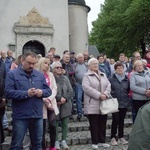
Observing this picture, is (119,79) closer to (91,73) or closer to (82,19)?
(91,73)

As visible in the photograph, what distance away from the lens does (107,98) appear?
246 inches

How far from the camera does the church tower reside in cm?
2094

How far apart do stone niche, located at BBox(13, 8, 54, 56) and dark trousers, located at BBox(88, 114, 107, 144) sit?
12.5 meters

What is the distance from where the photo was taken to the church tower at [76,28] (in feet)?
68.7

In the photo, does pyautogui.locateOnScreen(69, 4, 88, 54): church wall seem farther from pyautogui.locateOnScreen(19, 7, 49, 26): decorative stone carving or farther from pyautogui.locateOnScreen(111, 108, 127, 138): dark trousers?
pyautogui.locateOnScreen(111, 108, 127, 138): dark trousers

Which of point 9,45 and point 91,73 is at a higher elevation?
point 9,45

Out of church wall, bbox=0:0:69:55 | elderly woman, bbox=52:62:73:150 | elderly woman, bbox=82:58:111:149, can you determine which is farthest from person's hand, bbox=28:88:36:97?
church wall, bbox=0:0:69:55

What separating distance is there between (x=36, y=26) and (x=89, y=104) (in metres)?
12.9

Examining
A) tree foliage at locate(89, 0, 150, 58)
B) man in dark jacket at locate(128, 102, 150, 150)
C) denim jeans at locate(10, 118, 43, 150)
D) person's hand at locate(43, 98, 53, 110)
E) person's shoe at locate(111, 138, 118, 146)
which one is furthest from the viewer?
tree foliage at locate(89, 0, 150, 58)

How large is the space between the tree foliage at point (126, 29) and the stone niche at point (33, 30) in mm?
10553

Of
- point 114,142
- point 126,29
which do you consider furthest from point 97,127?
point 126,29

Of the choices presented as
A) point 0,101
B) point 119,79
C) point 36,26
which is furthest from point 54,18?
point 0,101

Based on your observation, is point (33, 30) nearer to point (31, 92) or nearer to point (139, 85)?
point (139, 85)

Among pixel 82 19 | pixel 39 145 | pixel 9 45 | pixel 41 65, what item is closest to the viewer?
pixel 39 145
